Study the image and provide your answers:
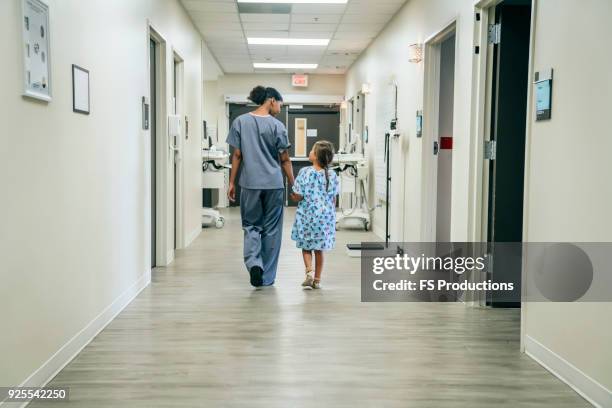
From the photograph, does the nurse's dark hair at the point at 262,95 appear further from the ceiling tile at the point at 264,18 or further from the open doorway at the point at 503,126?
the ceiling tile at the point at 264,18

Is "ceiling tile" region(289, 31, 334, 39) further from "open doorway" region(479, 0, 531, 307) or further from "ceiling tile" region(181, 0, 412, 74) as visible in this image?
"open doorway" region(479, 0, 531, 307)

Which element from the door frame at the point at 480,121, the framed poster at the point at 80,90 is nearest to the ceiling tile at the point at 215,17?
Answer: the door frame at the point at 480,121

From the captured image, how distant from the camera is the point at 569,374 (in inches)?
105

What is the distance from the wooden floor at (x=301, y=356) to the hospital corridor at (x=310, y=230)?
2 cm

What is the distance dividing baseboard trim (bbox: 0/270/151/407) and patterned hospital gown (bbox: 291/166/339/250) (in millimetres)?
1287

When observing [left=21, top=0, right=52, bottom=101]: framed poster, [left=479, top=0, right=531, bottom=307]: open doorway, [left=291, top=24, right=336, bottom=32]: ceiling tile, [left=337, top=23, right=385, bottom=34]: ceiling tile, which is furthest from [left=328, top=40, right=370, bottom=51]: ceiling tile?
[left=21, top=0, right=52, bottom=101]: framed poster

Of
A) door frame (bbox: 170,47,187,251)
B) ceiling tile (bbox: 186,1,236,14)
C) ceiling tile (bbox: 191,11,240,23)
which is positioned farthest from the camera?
ceiling tile (bbox: 191,11,240,23)

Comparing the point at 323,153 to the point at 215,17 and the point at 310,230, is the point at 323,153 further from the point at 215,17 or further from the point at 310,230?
the point at 215,17

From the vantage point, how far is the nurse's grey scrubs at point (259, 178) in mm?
4555

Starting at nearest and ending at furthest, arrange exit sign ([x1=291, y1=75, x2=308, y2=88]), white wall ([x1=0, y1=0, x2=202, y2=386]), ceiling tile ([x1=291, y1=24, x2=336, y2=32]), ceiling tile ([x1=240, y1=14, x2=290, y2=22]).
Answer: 1. white wall ([x1=0, y1=0, x2=202, y2=386])
2. ceiling tile ([x1=240, y1=14, x2=290, y2=22])
3. ceiling tile ([x1=291, y1=24, x2=336, y2=32])
4. exit sign ([x1=291, y1=75, x2=308, y2=88])

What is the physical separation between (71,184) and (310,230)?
2.00 metres

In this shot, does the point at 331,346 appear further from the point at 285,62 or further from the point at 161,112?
the point at 285,62

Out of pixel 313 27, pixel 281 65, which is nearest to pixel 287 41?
pixel 313 27

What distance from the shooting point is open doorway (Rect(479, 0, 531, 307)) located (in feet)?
13.0
